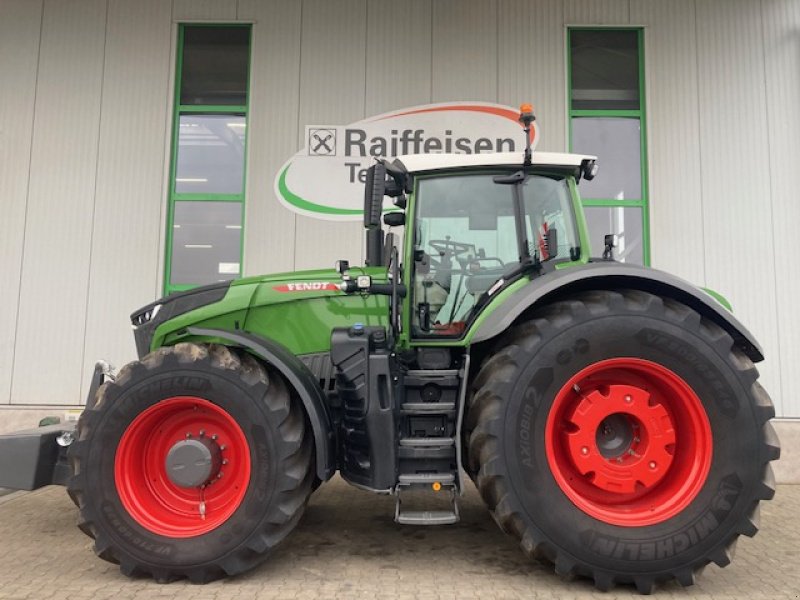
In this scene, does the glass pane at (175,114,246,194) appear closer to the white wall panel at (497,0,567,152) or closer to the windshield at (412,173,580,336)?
the white wall panel at (497,0,567,152)

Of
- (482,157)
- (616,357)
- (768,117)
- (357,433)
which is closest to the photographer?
(616,357)

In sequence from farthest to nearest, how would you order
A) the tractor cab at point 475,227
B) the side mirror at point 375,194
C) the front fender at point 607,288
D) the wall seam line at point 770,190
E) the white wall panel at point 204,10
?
the white wall panel at point 204,10 → the wall seam line at point 770,190 → the tractor cab at point 475,227 → the side mirror at point 375,194 → the front fender at point 607,288

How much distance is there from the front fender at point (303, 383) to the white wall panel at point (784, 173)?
17.6ft

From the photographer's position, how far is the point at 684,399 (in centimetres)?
284

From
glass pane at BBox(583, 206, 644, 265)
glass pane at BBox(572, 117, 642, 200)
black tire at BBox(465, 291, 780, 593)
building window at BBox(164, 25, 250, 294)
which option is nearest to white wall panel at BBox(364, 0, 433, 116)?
building window at BBox(164, 25, 250, 294)

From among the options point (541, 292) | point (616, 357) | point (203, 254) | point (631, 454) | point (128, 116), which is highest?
point (128, 116)

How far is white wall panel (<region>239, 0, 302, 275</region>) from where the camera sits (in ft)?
20.5

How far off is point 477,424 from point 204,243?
15.1 feet

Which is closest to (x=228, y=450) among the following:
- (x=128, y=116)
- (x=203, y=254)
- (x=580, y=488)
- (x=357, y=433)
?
(x=357, y=433)

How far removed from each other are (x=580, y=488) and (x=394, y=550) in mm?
A: 1258

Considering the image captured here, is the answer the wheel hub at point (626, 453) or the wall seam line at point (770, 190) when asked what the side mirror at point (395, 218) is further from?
the wall seam line at point (770, 190)

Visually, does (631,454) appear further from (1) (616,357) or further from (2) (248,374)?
(2) (248,374)

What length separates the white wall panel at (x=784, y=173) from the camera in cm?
596

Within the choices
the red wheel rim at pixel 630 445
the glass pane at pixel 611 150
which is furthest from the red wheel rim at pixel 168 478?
the glass pane at pixel 611 150
